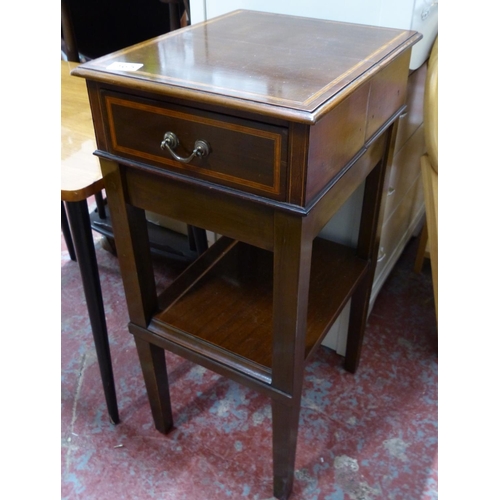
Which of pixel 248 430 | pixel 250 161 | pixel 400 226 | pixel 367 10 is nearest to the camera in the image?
pixel 250 161

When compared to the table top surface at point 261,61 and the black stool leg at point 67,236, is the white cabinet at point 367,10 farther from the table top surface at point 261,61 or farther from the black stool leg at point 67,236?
the black stool leg at point 67,236

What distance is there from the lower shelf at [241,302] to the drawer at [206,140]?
0.38 meters

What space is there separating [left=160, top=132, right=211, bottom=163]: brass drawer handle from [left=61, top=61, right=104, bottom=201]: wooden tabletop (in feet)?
0.81

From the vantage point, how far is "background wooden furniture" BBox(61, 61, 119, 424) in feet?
2.99

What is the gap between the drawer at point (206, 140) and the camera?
2.15ft

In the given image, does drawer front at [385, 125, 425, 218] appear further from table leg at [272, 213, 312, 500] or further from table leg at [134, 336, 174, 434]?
table leg at [134, 336, 174, 434]

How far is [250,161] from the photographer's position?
2.22 feet

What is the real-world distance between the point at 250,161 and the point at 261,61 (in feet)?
0.65

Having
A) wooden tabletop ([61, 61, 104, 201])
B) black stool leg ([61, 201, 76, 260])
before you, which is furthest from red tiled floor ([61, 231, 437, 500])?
wooden tabletop ([61, 61, 104, 201])

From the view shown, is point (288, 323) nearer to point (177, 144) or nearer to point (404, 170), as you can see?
point (177, 144)

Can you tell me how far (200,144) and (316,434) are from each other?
34.1 inches

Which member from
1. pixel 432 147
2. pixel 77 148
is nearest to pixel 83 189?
pixel 77 148

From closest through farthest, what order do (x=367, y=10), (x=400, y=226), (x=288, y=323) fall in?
(x=288, y=323) → (x=367, y=10) → (x=400, y=226)
